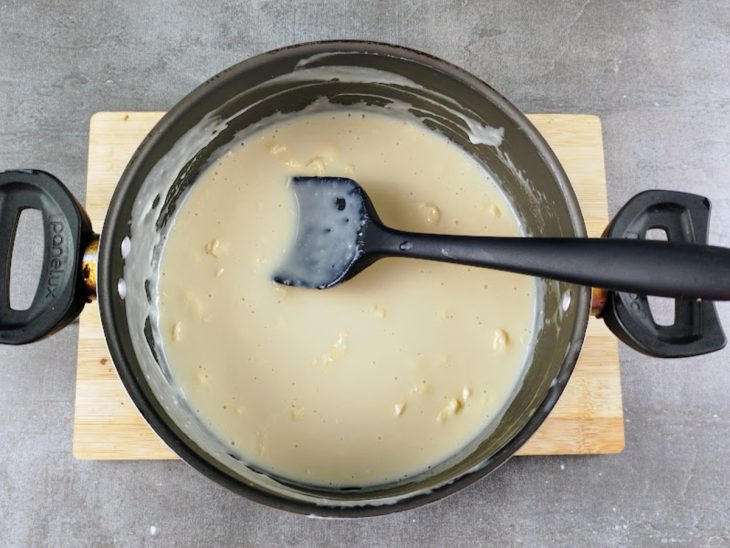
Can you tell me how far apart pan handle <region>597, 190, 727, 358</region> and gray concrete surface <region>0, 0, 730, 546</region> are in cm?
40

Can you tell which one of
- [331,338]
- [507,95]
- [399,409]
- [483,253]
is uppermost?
[507,95]

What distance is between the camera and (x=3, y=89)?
1296mm

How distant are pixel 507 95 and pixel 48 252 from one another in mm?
887

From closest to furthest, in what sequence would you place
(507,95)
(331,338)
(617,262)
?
1. (617,262)
2. (331,338)
3. (507,95)

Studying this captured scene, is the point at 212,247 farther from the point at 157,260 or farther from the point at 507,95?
the point at 507,95

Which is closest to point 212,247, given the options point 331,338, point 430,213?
point 331,338

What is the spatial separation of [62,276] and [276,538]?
1.99 feet

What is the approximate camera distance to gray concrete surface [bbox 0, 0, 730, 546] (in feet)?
3.84

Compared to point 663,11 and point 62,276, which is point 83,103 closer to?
point 62,276

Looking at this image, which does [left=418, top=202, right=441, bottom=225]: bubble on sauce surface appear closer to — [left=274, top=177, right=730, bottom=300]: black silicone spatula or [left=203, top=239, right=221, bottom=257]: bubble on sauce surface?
[left=274, top=177, right=730, bottom=300]: black silicone spatula

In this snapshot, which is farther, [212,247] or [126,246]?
[212,247]

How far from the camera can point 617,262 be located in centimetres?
70

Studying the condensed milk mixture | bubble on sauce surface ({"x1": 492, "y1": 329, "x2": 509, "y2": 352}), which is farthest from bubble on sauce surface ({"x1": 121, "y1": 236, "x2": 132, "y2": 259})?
bubble on sauce surface ({"x1": 492, "y1": 329, "x2": 509, "y2": 352})

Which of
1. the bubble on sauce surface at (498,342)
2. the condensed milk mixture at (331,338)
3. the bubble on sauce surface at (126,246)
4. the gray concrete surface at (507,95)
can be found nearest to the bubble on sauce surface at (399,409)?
the condensed milk mixture at (331,338)
